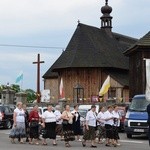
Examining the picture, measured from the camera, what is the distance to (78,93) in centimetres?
5503

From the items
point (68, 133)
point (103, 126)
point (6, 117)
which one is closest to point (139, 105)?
point (103, 126)

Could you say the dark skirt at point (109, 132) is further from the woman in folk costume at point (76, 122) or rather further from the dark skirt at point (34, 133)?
the dark skirt at point (34, 133)

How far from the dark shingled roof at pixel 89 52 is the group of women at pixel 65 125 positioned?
3298cm

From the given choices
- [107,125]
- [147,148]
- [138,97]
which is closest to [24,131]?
[107,125]

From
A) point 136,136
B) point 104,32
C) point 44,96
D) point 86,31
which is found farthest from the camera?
point 104,32

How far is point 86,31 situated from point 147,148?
4067 cm

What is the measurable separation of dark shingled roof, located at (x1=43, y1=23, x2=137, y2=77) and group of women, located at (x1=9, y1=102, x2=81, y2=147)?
108ft

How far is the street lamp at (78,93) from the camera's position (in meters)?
54.3

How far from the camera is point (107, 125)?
19984 millimetres

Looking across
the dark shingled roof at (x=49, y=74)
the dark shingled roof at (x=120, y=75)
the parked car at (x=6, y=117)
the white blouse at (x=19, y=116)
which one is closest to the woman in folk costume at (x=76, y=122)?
the white blouse at (x=19, y=116)

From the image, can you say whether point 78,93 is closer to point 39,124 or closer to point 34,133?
point 39,124

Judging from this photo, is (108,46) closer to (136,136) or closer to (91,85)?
(91,85)

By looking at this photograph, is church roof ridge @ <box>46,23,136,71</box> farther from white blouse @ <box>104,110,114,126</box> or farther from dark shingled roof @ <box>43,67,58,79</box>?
white blouse @ <box>104,110,114,126</box>

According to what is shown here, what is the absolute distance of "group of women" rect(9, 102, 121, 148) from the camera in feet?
63.3
